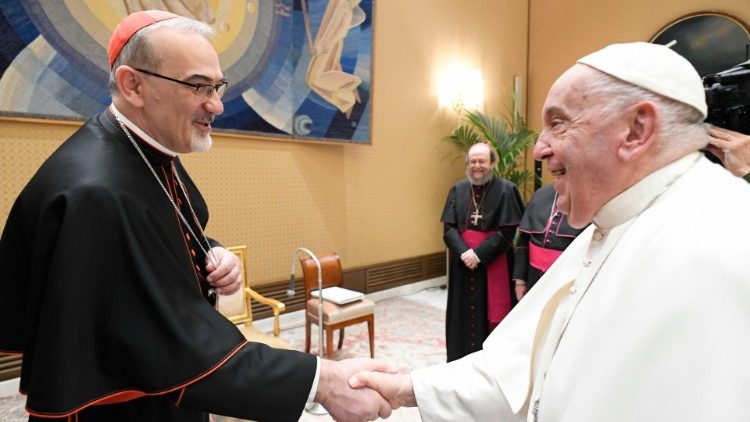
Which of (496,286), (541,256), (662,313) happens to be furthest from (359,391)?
(496,286)

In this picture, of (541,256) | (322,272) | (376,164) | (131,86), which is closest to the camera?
(131,86)

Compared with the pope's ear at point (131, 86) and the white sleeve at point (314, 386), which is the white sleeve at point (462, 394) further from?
the pope's ear at point (131, 86)

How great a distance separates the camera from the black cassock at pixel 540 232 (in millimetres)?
2889

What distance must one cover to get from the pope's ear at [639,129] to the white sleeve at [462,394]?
2.40ft

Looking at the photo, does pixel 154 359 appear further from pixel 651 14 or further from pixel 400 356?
pixel 651 14

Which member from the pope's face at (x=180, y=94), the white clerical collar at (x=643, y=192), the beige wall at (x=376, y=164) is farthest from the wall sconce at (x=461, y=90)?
the white clerical collar at (x=643, y=192)

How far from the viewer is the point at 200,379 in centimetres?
114

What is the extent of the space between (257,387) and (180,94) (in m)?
0.88

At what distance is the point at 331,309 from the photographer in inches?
140

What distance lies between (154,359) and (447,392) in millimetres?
821

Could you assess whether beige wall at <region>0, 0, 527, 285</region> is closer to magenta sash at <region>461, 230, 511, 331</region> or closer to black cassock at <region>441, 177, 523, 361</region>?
black cassock at <region>441, 177, 523, 361</region>

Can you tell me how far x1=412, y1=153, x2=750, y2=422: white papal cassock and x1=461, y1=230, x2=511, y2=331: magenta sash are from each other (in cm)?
248

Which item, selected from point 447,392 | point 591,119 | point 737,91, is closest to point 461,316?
point 447,392

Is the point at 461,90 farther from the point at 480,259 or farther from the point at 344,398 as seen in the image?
the point at 344,398
